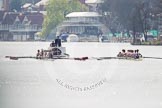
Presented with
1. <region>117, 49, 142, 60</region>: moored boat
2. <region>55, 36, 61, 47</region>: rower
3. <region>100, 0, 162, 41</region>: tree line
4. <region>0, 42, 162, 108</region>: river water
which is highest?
<region>100, 0, 162, 41</region>: tree line

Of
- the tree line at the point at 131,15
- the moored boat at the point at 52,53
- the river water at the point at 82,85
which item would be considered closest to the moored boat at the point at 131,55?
the river water at the point at 82,85

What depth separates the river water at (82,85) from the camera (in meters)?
3.57

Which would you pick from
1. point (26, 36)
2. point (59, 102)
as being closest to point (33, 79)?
point (26, 36)

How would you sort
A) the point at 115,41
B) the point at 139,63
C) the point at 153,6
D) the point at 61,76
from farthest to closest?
the point at 139,63, the point at 153,6, the point at 115,41, the point at 61,76

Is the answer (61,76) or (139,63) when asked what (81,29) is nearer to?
(61,76)

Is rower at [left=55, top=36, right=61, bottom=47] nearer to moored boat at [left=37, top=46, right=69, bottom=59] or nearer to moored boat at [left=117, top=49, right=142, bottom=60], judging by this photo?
moored boat at [left=37, top=46, right=69, bottom=59]

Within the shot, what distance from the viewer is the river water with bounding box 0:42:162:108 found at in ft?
11.7

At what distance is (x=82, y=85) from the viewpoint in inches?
158

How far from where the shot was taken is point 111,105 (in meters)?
3.49

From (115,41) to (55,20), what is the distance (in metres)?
0.47

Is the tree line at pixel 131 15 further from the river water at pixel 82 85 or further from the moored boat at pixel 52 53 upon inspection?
the moored boat at pixel 52 53

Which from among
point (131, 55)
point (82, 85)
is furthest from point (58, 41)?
point (131, 55)

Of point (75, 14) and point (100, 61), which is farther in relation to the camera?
point (100, 61)

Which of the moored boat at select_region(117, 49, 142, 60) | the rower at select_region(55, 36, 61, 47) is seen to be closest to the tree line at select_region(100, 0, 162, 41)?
the moored boat at select_region(117, 49, 142, 60)
